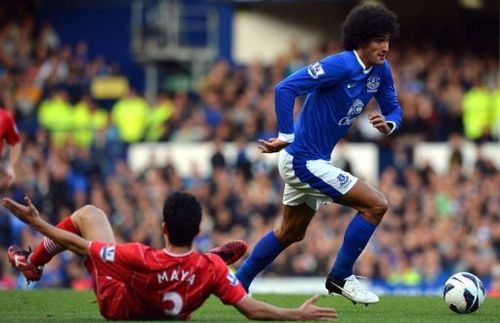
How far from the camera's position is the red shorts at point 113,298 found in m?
8.66

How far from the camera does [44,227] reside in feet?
26.8

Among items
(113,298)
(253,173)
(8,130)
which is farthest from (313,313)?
(253,173)

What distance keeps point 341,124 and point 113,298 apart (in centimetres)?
277

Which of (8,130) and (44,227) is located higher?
(44,227)

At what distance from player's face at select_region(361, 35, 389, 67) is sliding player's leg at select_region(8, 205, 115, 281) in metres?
2.70

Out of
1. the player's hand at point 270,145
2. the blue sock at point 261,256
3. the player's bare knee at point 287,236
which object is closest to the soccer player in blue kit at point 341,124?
the player's hand at point 270,145

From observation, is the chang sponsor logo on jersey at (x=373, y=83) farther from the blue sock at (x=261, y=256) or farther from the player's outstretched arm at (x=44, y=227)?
the player's outstretched arm at (x=44, y=227)

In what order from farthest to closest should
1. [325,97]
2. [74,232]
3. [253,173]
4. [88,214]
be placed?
[253,173]
[325,97]
[74,232]
[88,214]

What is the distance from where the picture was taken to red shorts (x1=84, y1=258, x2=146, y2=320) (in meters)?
8.66

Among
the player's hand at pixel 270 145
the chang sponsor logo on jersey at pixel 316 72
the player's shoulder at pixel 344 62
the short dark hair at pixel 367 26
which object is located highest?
the short dark hair at pixel 367 26

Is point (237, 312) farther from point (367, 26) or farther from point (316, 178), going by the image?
point (367, 26)

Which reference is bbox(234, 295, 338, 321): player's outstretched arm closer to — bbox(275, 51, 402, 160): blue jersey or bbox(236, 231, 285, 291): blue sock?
bbox(275, 51, 402, 160): blue jersey

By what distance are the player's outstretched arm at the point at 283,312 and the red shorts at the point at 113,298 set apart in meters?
0.83

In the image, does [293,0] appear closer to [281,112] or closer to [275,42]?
[275,42]
